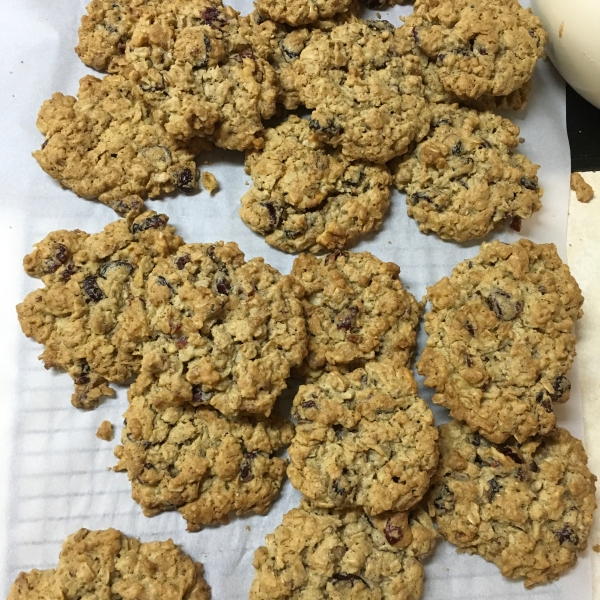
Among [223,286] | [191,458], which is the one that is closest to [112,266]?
[223,286]

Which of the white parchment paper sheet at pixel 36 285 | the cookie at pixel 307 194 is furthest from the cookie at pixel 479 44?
the cookie at pixel 307 194

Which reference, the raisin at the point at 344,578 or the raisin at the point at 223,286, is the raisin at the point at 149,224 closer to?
the raisin at the point at 223,286

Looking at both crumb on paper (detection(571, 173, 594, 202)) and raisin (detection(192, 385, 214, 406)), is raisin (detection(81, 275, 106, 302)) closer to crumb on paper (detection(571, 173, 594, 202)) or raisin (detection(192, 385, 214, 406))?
raisin (detection(192, 385, 214, 406))

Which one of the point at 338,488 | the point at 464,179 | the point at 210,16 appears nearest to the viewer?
the point at 338,488

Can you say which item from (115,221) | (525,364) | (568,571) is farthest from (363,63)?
(568,571)

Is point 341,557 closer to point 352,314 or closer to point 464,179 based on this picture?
point 352,314
